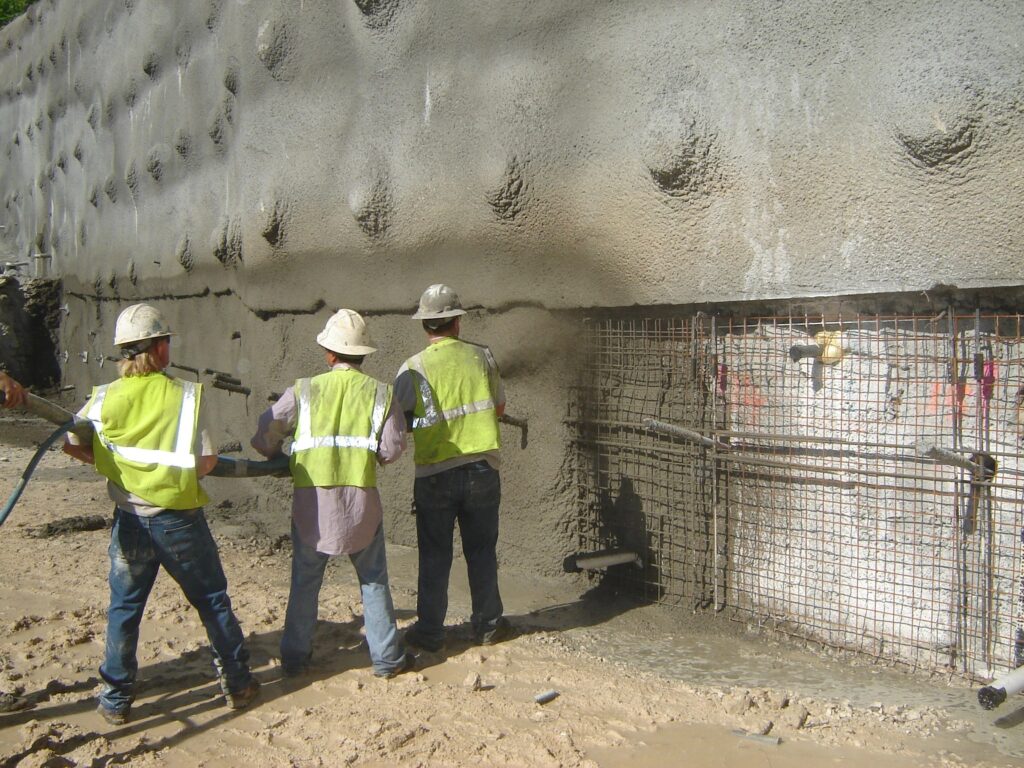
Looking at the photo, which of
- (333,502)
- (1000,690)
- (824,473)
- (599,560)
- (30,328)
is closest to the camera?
(1000,690)

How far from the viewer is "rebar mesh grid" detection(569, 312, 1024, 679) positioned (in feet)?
13.4

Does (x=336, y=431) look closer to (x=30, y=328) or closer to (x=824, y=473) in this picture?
(x=824, y=473)

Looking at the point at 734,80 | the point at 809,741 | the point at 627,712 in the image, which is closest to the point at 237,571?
the point at 627,712

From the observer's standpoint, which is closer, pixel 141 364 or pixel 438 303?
pixel 141 364

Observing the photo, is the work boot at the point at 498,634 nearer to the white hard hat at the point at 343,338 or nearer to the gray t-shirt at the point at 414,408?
the gray t-shirt at the point at 414,408

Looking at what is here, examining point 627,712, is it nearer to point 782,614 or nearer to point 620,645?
point 620,645

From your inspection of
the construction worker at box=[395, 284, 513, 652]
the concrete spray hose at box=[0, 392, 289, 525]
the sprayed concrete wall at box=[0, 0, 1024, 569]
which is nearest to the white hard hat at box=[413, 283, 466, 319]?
the construction worker at box=[395, 284, 513, 652]

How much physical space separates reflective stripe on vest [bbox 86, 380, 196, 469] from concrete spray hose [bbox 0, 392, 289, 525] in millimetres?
55

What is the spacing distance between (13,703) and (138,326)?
5.34 ft

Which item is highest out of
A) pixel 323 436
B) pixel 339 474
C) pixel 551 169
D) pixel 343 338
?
pixel 551 169

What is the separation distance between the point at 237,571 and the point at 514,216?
2.74 meters

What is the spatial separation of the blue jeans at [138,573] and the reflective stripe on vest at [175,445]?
212 millimetres

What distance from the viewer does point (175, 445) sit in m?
3.89

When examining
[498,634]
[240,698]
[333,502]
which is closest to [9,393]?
[333,502]
